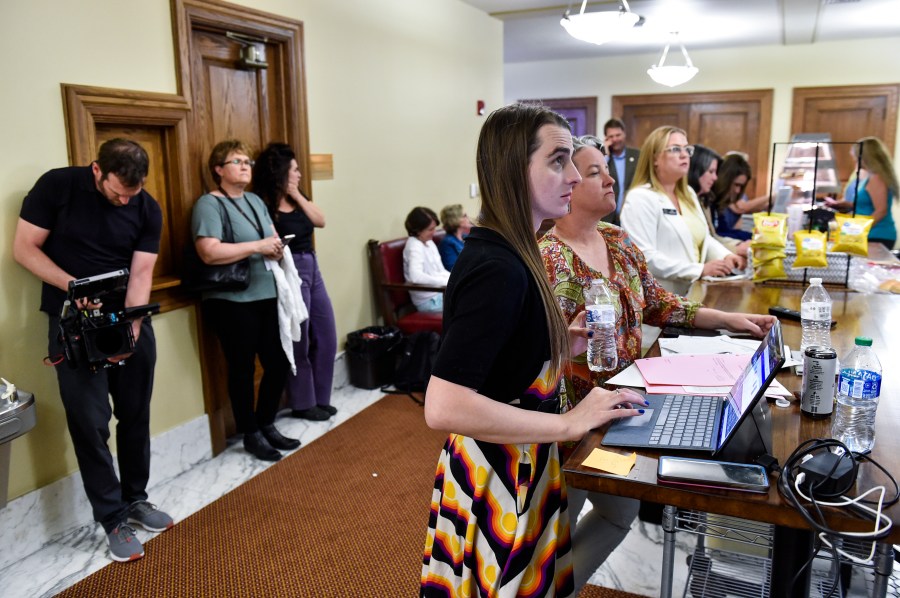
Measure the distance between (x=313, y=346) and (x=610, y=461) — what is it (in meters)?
2.72

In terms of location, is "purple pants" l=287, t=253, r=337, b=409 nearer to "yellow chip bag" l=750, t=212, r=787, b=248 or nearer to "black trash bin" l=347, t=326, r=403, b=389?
"black trash bin" l=347, t=326, r=403, b=389

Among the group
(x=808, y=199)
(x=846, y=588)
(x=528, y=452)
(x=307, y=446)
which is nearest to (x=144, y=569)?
(x=307, y=446)

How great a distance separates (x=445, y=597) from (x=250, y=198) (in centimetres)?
235

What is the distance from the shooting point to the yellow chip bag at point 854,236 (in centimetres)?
308

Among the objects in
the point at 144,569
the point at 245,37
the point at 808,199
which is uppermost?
the point at 245,37

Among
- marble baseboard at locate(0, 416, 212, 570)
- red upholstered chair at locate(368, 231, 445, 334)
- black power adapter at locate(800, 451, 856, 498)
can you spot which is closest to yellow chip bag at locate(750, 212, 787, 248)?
red upholstered chair at locate(368, 231, 445, 334)

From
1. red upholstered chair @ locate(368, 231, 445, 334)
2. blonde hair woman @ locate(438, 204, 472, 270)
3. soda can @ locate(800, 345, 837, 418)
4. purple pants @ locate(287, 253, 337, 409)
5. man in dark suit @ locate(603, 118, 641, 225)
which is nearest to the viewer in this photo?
soda can @ locate(800, 345, 837, 418)

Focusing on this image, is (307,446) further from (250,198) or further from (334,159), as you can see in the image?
(334,159)

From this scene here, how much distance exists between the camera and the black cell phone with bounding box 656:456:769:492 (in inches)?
45.8

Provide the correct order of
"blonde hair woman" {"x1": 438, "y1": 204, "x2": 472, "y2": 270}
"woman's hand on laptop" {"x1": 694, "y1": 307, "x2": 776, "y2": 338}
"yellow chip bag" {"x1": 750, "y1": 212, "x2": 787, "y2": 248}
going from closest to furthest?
"woman's hand on laptop" {"x1": 694, "y1": 307, "x2": 776, "y2": 338} < "yellow chip bag" {"x1": 750, "y1": 212, "x2": 787, "y2": 248} < "blonde hair woman" {"x1": 438, "y1": 204, "x2": 472, "y2": 270}

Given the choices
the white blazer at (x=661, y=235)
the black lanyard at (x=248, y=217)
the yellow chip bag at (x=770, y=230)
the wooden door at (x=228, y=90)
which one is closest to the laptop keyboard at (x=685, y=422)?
the white blazer at (x=661, y=235)

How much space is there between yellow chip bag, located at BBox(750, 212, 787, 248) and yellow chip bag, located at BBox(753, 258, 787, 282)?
8 cm

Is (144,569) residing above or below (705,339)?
below

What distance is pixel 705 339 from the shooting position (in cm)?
196
